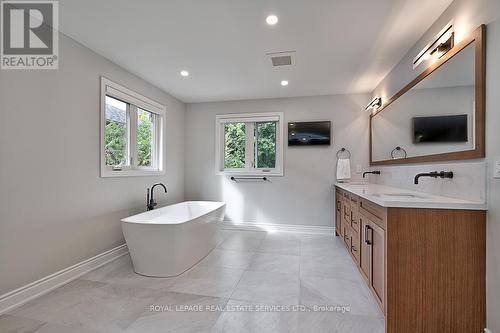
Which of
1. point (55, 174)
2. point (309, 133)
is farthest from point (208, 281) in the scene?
point (309, 133)

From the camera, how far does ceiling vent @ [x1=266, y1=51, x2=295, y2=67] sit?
263 cm

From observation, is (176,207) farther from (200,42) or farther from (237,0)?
(237,0)

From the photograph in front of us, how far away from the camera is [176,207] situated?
365 centimetres

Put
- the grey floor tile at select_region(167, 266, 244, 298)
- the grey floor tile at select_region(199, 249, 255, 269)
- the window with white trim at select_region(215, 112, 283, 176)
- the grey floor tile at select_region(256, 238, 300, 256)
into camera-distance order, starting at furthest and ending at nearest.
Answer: the window with white trim at select_region(215, 112, 283, 176) → the grey floor tile at select_region(256, 238, 300, 256) → the grey floor tile at select_region(199, 249, 255, 269) → the grey floor tile at select_region(167, 266, 244, 298)

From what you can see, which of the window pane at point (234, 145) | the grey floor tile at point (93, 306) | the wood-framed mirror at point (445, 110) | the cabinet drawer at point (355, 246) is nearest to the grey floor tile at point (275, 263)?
the cabinet drawer at point (355, 246)

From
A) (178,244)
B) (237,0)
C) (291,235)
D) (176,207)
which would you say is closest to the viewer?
(237,0)

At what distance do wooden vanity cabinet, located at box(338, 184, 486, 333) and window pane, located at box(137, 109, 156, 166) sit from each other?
323 centimetres

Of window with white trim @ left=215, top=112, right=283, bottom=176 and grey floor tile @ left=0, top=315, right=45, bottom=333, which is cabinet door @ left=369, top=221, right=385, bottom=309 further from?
grey floor tile @ left=0, top=315, right=45, bottom=333

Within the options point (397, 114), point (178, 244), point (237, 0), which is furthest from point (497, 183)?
point (178, 244)

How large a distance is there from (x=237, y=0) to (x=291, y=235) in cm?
328

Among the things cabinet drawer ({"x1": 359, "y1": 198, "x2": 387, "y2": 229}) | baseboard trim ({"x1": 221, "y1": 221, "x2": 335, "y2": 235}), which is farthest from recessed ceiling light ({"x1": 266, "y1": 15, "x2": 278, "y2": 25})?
baseboard trim ({"x1": 221, "y1": 221, "x2": 335, "y2": 235})

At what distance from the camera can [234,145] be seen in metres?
4.47

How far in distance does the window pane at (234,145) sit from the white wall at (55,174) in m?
1.92

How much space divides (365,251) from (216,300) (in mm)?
1377
